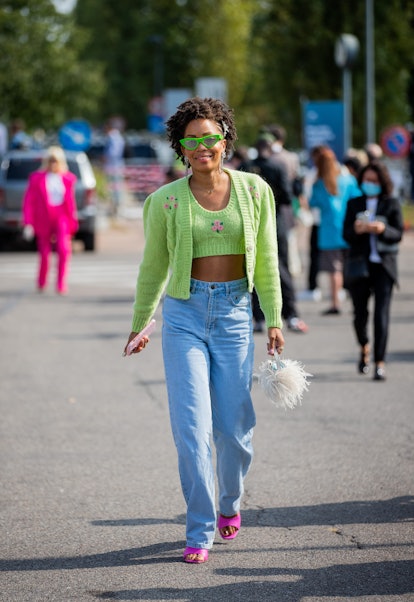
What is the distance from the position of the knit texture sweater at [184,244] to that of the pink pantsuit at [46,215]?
1174 cm

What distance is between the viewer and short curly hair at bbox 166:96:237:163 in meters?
5.63

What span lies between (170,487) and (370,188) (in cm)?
384

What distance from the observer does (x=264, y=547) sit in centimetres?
576

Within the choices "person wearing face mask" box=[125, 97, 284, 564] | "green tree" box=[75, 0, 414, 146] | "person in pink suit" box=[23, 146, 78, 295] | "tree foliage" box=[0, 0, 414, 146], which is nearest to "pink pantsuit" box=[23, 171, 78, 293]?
"person in pink suit" box=[23, 146, 78, 295]

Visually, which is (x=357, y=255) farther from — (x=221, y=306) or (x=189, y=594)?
(x=189, y=594)

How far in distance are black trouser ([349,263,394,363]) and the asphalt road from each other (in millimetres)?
331

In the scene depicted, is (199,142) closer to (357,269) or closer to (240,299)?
(240,299)

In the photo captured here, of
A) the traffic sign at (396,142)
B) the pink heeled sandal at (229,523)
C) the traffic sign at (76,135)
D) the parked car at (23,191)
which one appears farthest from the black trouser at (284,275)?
the traffic sign at (76,135)

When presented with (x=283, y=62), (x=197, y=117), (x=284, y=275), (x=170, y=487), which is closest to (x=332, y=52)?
(x=283, y=62)

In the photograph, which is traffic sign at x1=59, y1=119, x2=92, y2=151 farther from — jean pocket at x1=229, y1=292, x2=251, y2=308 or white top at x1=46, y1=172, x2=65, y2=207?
jean pocket at x1=229, y1=292, x2=251, y2=308

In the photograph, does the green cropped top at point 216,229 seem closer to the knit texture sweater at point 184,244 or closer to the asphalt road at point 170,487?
the knit texture sweater at point 184,244

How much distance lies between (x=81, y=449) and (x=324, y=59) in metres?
29.4

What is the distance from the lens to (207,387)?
18.3 ft

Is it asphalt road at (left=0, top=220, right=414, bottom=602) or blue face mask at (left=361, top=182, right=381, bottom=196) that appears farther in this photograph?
blue face mask at (left=361, top=182, right=381, bottom=196)
